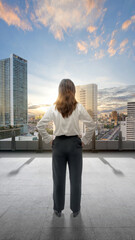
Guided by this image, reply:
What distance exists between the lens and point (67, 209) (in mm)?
1609

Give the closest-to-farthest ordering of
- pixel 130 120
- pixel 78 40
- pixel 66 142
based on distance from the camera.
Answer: pixel 66 142 < pixel 130 120 < pixel 78 40

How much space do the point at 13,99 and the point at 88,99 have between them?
4940 mm

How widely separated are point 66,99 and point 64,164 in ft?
2.39

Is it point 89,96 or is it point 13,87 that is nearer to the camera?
point 89,96

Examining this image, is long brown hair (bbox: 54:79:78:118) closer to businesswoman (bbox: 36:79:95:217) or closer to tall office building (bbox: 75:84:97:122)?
businesswoman (bbox: 36:79:95:217)

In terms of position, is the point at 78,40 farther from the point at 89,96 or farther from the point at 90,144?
the point at 90,144

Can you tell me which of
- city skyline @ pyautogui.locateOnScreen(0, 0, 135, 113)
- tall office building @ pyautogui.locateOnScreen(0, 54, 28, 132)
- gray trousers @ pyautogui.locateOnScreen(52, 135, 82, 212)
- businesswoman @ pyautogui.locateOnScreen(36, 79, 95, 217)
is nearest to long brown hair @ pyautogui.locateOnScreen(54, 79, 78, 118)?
businesswoman @ pyautogui.locateOnScreen(36, 79, 95, 217)

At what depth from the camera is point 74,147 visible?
1.36 m

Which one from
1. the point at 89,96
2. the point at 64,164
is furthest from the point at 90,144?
the point at 64,164

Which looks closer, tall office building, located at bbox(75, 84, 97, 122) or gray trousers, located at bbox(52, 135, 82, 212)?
gray trousers, located at bbox(52, 135, 82, 212)

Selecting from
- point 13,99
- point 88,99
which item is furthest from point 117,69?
point 13,99

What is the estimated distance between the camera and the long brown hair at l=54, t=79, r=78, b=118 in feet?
4.49

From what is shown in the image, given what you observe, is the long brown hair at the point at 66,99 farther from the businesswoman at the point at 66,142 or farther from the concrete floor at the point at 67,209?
the concrete floor at the point at 67,209

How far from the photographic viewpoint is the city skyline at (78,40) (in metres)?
5.49
